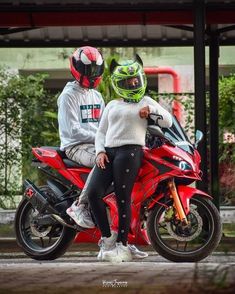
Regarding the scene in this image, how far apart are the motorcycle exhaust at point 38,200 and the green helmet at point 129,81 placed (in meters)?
1.23

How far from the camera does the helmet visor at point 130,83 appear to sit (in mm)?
8039

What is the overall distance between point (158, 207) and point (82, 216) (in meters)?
0.64

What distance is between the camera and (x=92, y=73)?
8.50 meters

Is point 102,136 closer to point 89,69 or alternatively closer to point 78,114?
point 78,114

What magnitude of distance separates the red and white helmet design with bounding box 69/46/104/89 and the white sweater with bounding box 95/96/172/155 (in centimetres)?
51

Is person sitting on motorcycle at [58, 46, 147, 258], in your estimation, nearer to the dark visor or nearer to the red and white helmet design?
the red and white helmet design

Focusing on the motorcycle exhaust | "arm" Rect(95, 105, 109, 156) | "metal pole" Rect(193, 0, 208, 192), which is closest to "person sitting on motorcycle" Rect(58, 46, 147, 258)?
the motorcycle exhaust

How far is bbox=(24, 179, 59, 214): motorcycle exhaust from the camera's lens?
8.73m

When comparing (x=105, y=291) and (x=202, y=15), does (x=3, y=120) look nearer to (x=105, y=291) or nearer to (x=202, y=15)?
(x=202, y=15)

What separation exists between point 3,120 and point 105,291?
29.6ft

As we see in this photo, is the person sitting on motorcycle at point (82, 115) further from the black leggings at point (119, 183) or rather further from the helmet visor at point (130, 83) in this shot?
the helmet visor at point (130, 83)

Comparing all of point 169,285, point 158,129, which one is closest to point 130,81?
point 158,129

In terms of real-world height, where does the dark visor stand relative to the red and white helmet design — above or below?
below

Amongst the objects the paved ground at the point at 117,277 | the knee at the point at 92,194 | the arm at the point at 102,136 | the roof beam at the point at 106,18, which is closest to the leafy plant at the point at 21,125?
the roof beam at the point at 106,18
